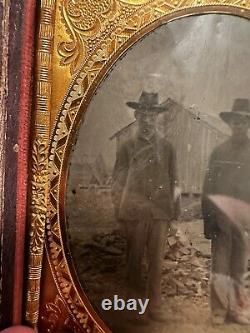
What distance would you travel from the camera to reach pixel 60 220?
51.5 inches

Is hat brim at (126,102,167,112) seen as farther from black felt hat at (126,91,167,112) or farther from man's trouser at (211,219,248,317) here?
man's trouser at (211,219,248,317)

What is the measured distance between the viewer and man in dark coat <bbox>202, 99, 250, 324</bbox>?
49.9 inches

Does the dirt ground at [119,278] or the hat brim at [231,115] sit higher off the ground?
the hat brim at [231,115]

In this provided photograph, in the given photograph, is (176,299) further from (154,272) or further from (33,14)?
(33,14)

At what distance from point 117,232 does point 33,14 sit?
23.9 inches

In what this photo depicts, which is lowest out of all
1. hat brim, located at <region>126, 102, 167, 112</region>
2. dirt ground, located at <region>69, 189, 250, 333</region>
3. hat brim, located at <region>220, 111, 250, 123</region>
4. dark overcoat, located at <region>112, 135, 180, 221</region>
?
dirt ground, located at <region>69, 189, 250, 333</region>

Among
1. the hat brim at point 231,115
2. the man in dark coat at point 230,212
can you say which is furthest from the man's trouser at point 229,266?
the hat brim at point 231,115

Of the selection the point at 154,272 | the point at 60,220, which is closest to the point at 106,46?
the point at 60,220

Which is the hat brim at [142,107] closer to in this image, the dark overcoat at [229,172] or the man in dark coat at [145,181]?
the man in dark coat at [145,181]

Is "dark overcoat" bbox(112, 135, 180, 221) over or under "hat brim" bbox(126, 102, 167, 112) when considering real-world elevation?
under

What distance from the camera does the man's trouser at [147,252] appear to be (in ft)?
4.23

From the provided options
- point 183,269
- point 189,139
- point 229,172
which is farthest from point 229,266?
point 189,139

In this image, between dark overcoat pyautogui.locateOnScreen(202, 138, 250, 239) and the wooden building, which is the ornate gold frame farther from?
dark overcoat pyautogui.locateOnScreen(202, 138, 250, 239)

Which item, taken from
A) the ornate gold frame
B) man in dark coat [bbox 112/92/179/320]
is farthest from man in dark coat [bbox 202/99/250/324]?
the ornate gold frame
